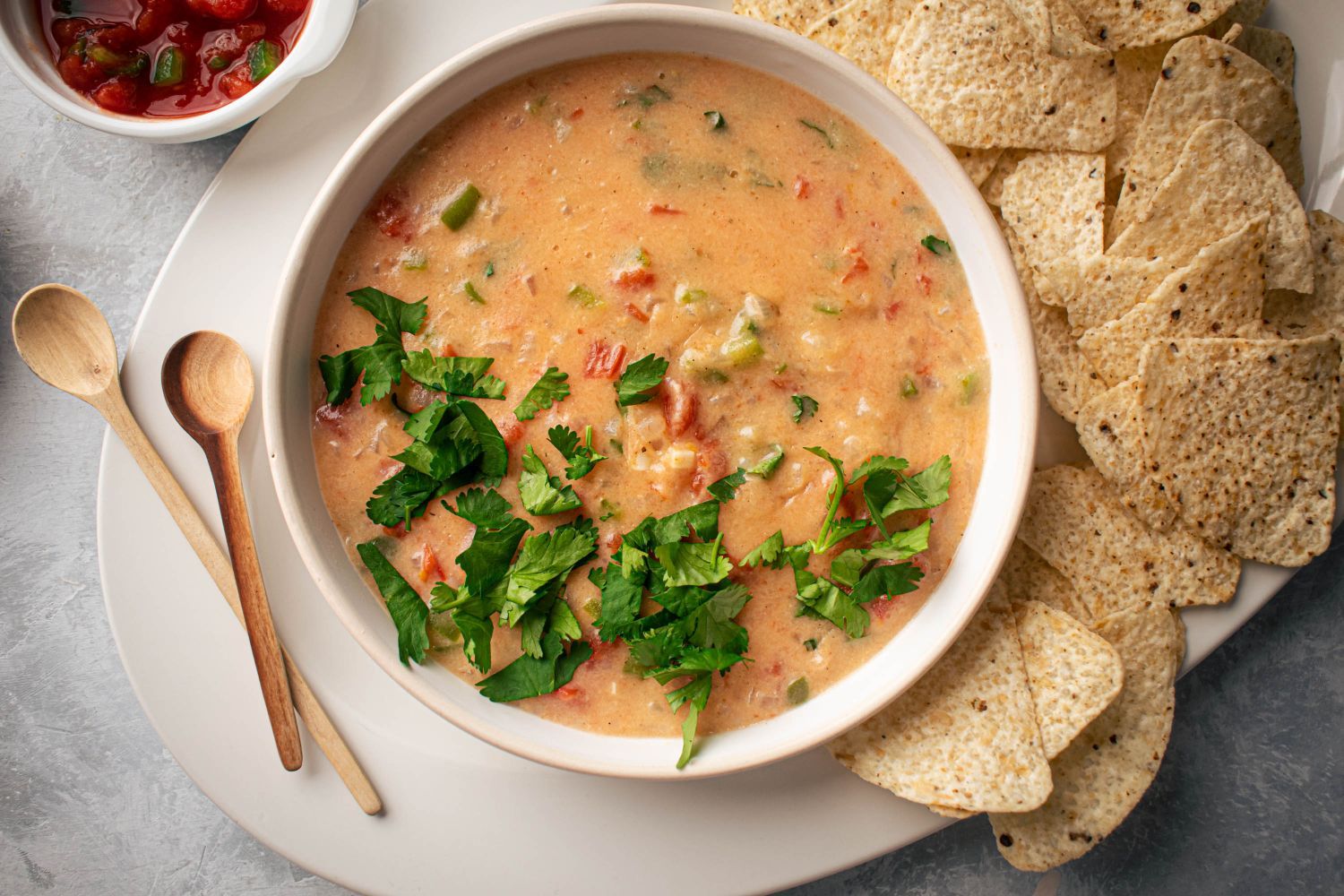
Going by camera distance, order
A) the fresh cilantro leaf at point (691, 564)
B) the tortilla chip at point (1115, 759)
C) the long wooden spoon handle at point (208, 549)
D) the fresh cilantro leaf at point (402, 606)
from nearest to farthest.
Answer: the fresh cilantro leaf at point (691, 564), the fresh cilantro leaf at point (402, 606), the tortilla chip at point (1115, 759), the long wooden spoon handle at point (208, 549)

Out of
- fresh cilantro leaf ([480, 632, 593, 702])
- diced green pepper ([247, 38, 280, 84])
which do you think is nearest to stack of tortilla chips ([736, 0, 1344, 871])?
fresh cilantro leaf ([480, 632, 593, 702])

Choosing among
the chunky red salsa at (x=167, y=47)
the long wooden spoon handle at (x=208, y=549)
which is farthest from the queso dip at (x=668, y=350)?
the chunky red salsa at (x=167, y=47)

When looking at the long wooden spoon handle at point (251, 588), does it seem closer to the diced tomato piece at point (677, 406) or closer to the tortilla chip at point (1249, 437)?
the diced tomato piece at point (677, 406)

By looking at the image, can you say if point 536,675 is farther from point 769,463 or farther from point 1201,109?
point 1201,109

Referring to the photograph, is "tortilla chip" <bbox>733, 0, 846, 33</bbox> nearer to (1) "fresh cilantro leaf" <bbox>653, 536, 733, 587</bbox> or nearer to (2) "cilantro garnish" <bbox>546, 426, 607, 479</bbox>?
(2) "cilantro garnish" <bbox>546, 426, 607, 479</bbox>

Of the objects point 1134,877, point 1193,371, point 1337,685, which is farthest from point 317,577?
point 1337,685

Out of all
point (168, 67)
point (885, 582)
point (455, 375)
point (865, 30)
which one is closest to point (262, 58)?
point (168, 67)
